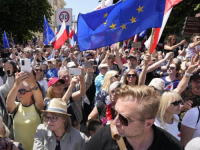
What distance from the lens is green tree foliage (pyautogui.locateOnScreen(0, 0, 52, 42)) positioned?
85.0 ft

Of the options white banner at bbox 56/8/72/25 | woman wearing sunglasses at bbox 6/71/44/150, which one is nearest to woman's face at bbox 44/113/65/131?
woman wearing sunglasses at bbox 6/71/44/150

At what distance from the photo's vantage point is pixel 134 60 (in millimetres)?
5445

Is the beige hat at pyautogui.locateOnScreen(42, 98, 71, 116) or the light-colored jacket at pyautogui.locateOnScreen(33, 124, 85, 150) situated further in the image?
the beige hat at pyautogui.locateOnScreen(42, 98, 71, 116)

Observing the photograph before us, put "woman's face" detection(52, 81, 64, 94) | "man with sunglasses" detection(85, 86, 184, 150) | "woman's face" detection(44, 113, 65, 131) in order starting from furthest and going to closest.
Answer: "woman's face" detection(52, 81, 64, 94), "woman's face" detection(44, 113, 65, 131), "man with sunglasses" detection(85, 86, 184, 150)

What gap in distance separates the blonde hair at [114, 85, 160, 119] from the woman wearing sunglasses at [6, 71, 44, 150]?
66.2 inches

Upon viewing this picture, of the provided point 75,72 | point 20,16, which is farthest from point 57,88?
point 20,16

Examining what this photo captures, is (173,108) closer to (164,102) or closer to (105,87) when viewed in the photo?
(164,102)

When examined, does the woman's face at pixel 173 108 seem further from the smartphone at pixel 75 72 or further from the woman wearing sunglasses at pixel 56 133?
the smartphone at pixel 75 72

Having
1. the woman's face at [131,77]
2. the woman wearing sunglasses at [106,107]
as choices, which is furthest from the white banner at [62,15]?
the woman wearing sunglasses at [106,107]

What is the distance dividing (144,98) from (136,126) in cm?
19

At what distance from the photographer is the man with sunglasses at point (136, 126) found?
5.06 ft

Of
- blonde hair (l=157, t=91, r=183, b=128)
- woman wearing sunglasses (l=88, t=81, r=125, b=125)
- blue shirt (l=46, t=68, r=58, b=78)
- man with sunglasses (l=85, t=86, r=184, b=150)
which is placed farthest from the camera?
blue shirt (l=46, t=68, r=58, b=78)

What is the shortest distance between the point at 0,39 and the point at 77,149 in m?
25.7

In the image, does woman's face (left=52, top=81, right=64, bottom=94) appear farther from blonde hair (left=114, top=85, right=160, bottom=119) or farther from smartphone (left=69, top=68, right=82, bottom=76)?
blonde hair (left=114, top=85, right=160, bottom=119)
